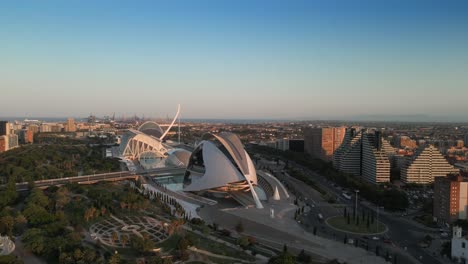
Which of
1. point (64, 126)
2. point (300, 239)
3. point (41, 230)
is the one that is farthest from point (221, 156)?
point (64, 126)

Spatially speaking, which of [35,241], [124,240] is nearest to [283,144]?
[124,240]

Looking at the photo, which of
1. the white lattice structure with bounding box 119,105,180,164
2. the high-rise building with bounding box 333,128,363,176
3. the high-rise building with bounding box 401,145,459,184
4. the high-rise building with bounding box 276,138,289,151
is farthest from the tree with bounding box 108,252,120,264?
the high-rise building with bounding box 276,138,289,151

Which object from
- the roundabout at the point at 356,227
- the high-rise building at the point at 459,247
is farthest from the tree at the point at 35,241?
the high-rise building at the point at 459,247

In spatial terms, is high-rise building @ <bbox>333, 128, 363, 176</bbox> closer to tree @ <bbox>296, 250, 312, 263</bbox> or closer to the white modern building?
the white modern building

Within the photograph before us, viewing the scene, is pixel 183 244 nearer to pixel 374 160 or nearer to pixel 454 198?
pixel 454 198

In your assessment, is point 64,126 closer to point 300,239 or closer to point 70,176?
point 70,176

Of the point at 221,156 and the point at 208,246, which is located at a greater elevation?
the point at 221,156

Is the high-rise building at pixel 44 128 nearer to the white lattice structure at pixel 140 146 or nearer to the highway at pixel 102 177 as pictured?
the white lattice structure at pixel 140 146
